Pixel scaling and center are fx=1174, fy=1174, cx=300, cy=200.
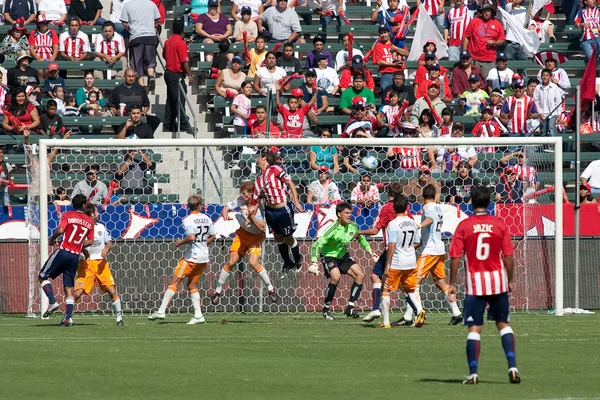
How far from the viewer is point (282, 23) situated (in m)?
27.6

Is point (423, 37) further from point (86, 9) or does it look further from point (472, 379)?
point (472, 379)

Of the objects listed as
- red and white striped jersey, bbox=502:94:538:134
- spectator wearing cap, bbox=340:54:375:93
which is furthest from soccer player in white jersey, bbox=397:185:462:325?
spectator wearing cap, bbox=340:54:375:93

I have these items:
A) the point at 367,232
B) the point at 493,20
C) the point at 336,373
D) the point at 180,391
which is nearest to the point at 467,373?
the point at 336,373

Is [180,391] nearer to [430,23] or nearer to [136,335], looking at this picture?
[136,335]

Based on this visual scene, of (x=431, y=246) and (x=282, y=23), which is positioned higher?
(x=282, y=23)

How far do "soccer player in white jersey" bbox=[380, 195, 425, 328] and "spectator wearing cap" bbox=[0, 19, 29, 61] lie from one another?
12921 mm

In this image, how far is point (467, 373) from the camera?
11.9 m

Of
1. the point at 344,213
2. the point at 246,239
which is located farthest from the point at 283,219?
the point at 344,213

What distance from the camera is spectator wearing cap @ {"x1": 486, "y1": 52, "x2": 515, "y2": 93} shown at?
88.7 ft

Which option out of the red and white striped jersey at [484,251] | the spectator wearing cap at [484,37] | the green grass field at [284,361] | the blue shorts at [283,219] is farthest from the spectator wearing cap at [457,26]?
the red and white striped jersey at [484,251]

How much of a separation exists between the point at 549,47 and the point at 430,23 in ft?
11.2

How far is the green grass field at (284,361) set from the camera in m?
10.4

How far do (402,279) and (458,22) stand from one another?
40.5 feet

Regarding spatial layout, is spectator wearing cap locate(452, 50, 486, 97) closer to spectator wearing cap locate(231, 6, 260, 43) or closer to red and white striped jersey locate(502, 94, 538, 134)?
red and white striped jersey locate(502, 94, 538, 134)
